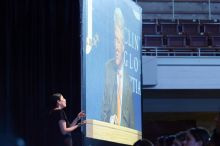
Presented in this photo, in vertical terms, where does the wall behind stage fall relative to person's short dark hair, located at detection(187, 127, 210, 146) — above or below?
above

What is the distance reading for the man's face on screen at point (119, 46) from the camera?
571 centimetres

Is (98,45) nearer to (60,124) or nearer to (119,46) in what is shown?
(119,46)

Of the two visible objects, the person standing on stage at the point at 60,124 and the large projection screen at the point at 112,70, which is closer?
the person standing on stage at the point at 60,124

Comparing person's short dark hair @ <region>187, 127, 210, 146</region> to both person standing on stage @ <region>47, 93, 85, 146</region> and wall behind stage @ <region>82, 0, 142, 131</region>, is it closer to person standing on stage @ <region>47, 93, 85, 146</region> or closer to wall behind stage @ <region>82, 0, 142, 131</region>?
person standing on stage @ <region>47, 93, 85, 146</region>

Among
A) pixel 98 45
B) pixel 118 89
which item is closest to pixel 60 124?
pixel 98 45

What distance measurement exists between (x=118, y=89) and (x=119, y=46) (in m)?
0.44

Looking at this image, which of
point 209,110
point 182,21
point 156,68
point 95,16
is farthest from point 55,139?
point 182,21

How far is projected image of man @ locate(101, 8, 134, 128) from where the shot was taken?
214 inches

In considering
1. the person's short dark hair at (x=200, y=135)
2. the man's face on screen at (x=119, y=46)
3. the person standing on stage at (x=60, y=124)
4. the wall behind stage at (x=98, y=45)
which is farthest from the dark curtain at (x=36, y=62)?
the person's short dark hair at (x=200, y=135)

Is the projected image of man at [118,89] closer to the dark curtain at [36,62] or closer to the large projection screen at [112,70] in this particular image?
the large projection screen at [112,70]

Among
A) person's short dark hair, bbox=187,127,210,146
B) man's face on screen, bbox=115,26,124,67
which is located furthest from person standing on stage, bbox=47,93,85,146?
person's short dark hair, bbox=187,127,210,146

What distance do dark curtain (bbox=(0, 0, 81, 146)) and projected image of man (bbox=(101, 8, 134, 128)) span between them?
0.93 feet

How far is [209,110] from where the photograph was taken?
827 cm

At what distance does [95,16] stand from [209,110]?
11.7 feet
